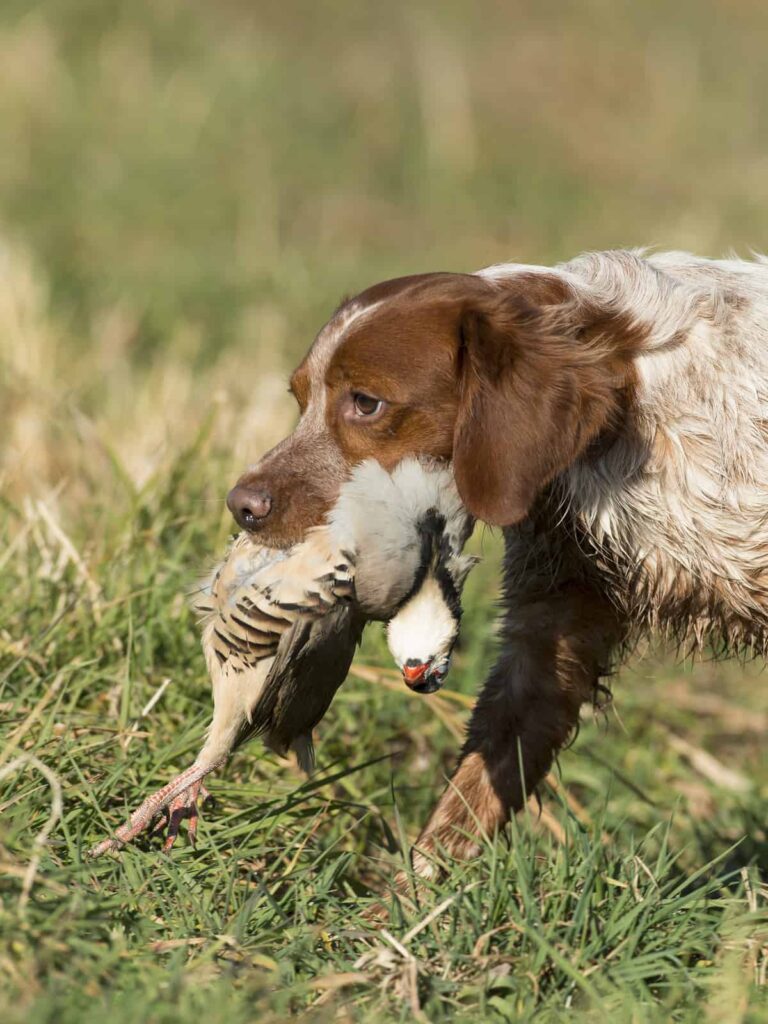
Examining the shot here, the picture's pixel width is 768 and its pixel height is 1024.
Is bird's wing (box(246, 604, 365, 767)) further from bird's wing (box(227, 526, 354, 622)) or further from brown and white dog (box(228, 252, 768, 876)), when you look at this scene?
brown and white dog (box(228, 252, 768, 876))

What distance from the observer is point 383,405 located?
3.08 meters

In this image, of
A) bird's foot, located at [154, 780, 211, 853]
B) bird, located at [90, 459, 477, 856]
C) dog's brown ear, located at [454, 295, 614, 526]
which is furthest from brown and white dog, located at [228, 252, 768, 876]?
bird's foot, located at [154, 780, 211, 853]

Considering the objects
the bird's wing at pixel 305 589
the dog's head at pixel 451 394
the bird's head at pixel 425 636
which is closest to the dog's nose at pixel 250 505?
the dog's head at pixel 451 394

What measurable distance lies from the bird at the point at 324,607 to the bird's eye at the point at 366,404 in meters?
0.18

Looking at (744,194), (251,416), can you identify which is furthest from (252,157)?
(251,416)

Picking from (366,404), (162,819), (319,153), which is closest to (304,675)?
(162,819)

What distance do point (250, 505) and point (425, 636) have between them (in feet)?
1.48

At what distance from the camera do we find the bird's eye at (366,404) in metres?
3.09

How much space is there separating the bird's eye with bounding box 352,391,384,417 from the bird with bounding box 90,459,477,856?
0.58ft

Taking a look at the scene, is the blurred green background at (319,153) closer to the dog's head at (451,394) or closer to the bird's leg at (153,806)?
the dog's head at (451,394)

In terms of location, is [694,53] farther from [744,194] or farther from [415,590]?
[415,590]

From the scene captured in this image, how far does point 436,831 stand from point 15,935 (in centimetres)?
131

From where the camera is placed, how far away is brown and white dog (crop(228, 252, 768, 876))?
2.98m

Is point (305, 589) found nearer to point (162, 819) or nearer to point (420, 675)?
point (420, 675)
